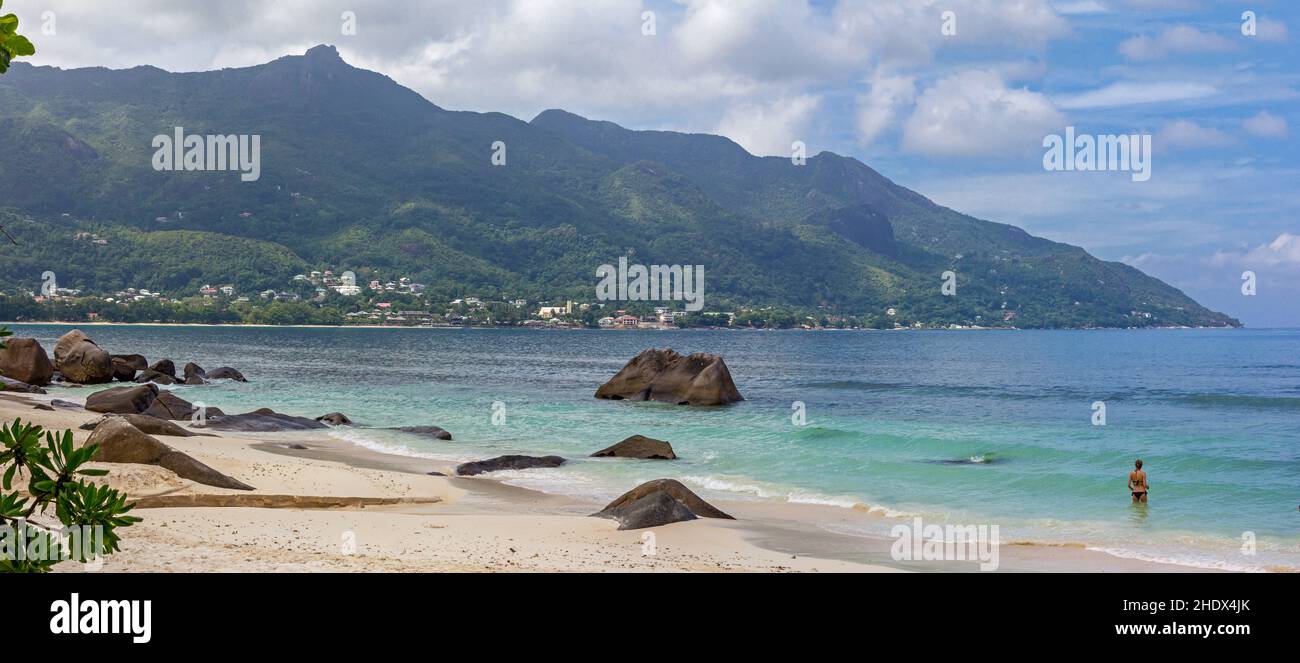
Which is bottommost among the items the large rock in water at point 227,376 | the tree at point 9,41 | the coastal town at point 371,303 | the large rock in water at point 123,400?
the large rock in water at point 227,376

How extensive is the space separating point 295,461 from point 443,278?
152m

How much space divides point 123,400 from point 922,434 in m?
25.8

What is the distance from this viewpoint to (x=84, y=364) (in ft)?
151

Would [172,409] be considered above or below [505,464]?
above

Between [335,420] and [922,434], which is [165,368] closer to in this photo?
[335,420]

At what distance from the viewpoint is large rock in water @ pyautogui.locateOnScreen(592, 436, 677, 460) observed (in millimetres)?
25844

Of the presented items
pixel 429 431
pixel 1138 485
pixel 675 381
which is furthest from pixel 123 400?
pixel 1138 485

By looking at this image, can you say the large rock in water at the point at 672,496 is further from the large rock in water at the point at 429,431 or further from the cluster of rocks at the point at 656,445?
the large rock in water at the point at 429,431

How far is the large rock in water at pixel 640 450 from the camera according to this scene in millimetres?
25844

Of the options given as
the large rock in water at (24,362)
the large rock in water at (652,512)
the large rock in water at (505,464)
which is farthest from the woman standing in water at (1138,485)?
the large rock in water at (24,362)

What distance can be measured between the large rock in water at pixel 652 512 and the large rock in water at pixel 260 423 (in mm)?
17319
